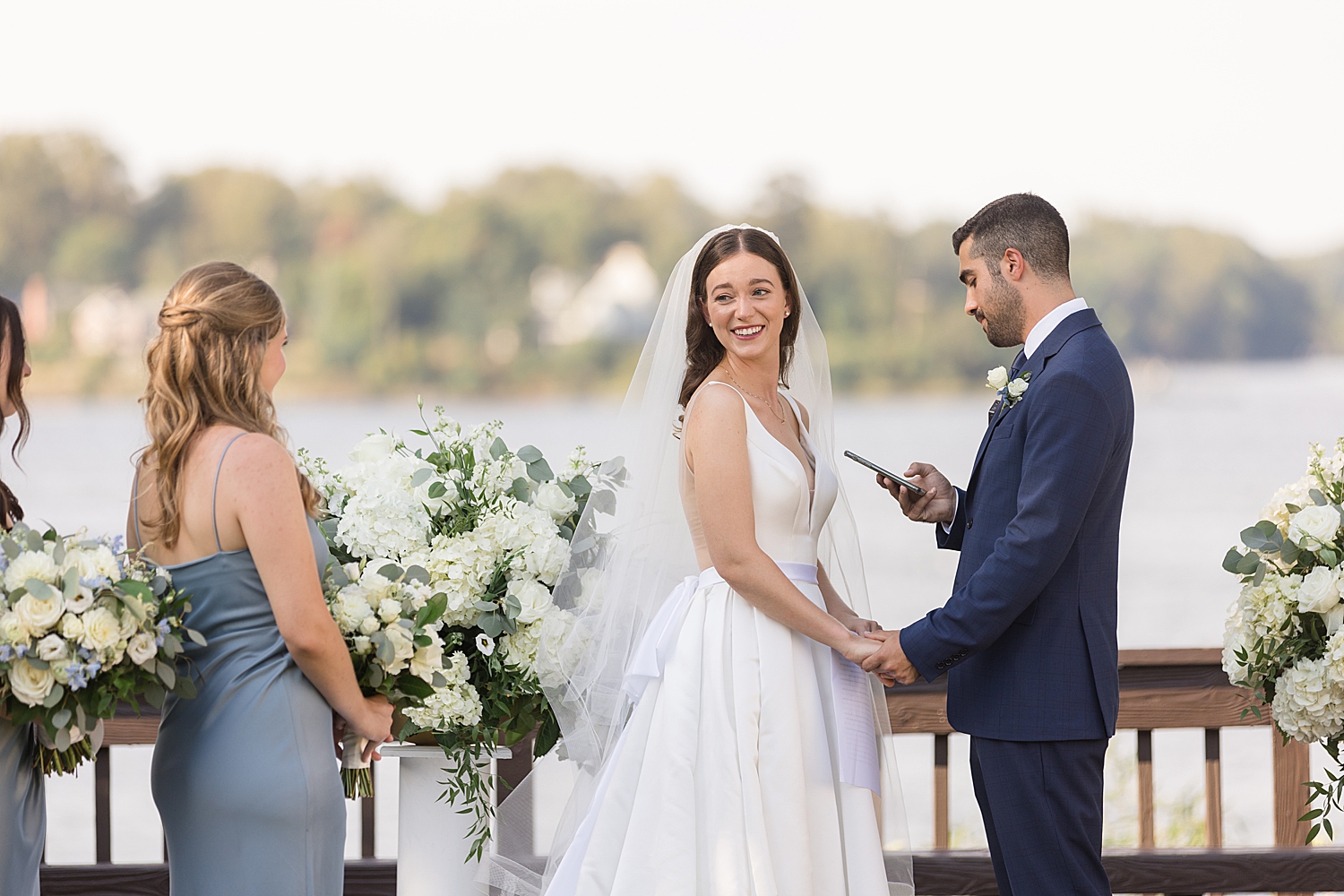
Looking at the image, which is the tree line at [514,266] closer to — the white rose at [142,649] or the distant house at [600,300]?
the distant house at [600,300]

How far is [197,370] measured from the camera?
2.21 meters

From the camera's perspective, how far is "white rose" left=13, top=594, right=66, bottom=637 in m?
1.98

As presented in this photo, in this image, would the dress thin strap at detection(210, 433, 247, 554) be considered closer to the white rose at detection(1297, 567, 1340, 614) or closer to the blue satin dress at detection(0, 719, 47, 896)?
the blue satin dress at detection(0, 719, 47, 896)

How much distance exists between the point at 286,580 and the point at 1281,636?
200 cm

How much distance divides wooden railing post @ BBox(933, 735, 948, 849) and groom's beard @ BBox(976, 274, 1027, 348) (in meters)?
1.14

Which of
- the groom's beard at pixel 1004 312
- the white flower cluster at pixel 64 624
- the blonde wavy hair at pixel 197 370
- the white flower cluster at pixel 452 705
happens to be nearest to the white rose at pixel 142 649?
the white flower cluster at pixel 64 624

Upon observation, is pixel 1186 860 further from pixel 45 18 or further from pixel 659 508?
Answer: pixel 45 18

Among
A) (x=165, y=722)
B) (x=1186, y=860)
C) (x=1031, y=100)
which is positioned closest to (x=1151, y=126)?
(x=1031, y=100)

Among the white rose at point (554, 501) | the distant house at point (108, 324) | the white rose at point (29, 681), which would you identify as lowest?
the white rose at point (29, 681)

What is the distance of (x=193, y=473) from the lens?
218 centimetres

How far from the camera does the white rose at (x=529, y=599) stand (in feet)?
8.94

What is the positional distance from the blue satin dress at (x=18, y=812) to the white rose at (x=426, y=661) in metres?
0.69

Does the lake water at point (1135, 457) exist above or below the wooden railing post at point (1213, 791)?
above

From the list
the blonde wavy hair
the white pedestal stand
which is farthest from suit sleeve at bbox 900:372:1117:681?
the blonde wavy hair
